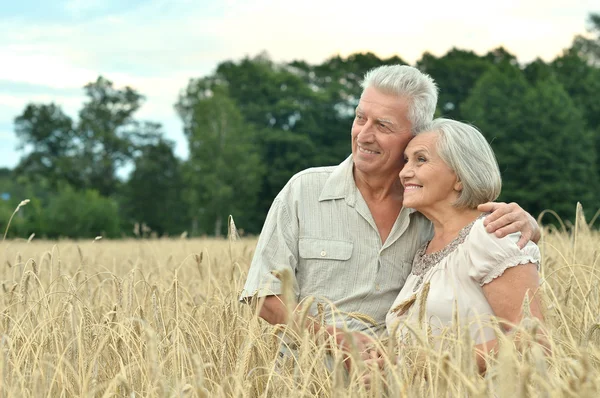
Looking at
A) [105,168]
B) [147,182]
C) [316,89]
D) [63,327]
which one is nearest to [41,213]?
[147,182]

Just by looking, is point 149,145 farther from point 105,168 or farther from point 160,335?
point 160,335

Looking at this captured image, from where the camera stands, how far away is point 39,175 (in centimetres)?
4741

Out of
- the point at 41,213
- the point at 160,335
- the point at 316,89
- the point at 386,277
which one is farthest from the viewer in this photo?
the point at 316,89

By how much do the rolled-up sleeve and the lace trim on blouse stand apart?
514 mm

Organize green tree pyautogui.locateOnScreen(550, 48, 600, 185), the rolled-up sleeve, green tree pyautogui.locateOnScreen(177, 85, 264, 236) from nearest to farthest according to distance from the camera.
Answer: the rolled-up sleeve → green tree pyautogui.locateOnScreen(177, 85, 264, 236) → green tree pyautogui.locateOnScreen(550, 48, 600, 185)

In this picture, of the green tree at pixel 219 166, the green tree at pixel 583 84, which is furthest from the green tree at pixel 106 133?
the green tree at pixel 583 84

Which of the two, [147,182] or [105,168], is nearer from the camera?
[147,182]

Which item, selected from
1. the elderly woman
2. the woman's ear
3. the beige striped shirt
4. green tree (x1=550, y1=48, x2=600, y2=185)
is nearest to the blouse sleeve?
the elderly woman

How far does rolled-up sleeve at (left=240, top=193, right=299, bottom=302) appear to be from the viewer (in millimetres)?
3209

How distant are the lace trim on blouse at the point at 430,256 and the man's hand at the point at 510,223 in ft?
0.63

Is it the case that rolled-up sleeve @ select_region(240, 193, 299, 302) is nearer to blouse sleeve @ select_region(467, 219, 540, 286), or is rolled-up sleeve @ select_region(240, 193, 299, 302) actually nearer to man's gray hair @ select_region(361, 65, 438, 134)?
man's gray hair @ select_region(361, 65, 438, 134)

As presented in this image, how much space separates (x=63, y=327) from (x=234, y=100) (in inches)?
1559

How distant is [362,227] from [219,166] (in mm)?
36497

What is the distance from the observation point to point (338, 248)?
3.33m
